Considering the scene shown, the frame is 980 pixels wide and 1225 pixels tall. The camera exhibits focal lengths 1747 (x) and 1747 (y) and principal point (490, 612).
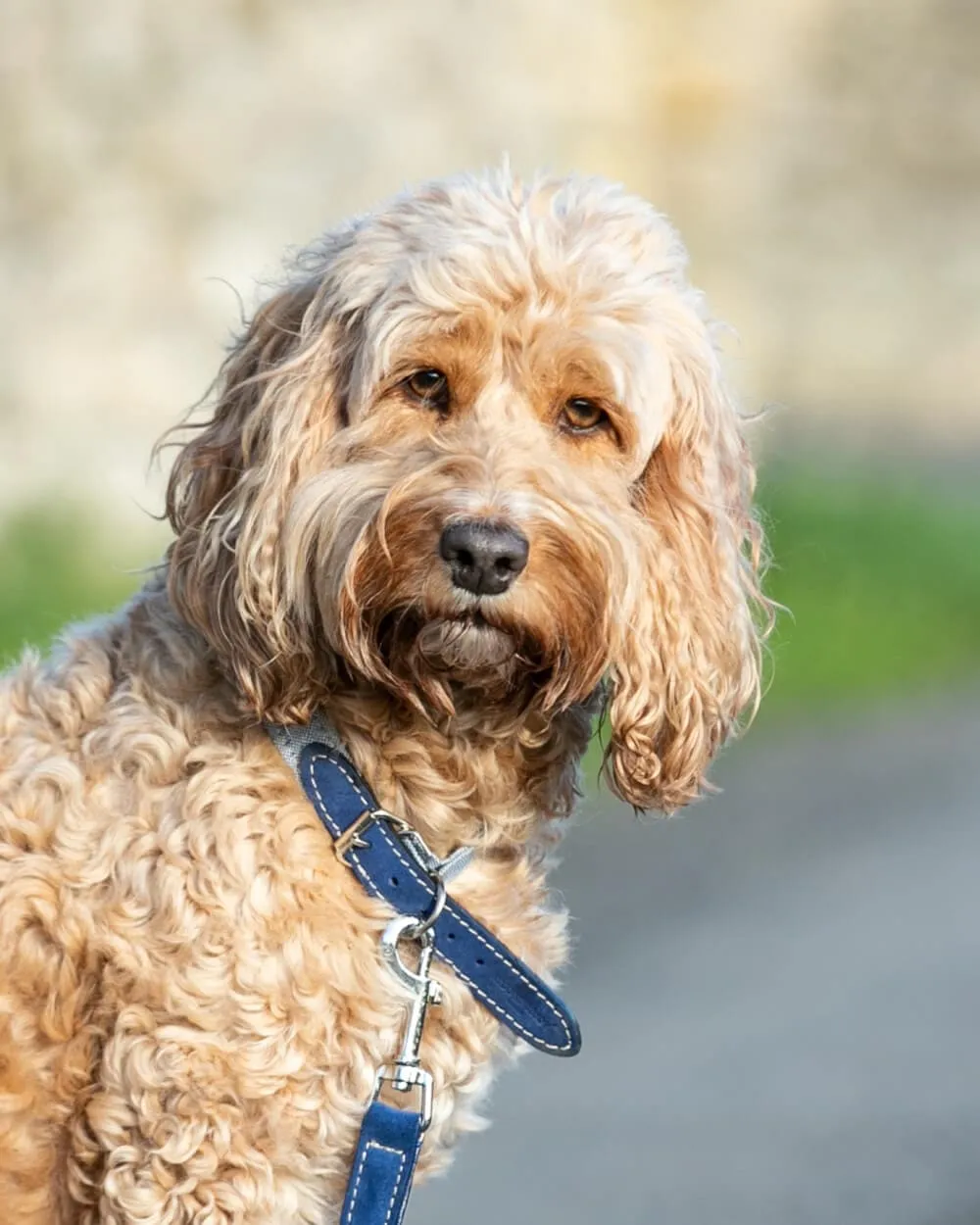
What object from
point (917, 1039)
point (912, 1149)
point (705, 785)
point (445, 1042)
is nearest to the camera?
point (445, 1042)

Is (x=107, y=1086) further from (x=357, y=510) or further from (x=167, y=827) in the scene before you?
(x=357, y=510)

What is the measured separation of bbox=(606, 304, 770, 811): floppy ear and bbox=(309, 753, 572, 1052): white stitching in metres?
0.40

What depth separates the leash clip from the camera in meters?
2.87

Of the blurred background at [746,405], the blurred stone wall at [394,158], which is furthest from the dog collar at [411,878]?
the blurred stone wall at [394,158]

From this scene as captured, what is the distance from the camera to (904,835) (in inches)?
286

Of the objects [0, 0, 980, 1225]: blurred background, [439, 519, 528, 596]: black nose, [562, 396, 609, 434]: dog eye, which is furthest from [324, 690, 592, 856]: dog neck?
[0, 0, 980, 1225]: blurred background

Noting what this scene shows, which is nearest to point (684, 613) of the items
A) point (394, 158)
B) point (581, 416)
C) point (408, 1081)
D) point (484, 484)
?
point (581, 416)

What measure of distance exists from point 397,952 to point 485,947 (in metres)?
0.17

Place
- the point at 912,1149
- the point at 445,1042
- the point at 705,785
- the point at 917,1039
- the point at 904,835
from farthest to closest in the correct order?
1. the point at 904,835
2. the point at 917,1039
3. the point at 912,1149
4. the point at 705,785
5. the point at 445,1042

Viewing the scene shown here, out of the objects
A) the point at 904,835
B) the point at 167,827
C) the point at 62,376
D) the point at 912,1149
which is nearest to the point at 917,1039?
the point at 912,1149

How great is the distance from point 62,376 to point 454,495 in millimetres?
7985

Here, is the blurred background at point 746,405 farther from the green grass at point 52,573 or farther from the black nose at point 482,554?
the black nose at point 482,554

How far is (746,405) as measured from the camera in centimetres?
362

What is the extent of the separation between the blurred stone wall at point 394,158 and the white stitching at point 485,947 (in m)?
6.46
